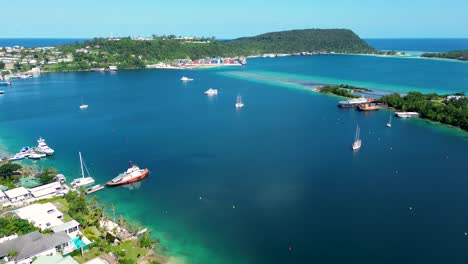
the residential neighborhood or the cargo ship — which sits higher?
the cargo ship

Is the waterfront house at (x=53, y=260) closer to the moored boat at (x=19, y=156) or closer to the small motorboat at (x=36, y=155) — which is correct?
the small motorboat at (x=36, y=155)

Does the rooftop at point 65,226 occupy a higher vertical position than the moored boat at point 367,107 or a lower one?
lower

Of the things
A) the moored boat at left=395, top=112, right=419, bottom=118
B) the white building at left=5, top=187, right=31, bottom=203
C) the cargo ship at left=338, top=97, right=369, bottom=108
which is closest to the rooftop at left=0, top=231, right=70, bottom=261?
the white building at left=5, top=187, right=31, bottom=203

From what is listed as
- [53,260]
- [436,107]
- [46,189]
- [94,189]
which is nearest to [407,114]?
[436,107]

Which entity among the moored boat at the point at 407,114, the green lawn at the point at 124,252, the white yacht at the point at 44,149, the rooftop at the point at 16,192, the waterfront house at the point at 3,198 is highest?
the moored boat at the point at 407,114

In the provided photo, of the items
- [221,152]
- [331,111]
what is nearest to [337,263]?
[221,152]

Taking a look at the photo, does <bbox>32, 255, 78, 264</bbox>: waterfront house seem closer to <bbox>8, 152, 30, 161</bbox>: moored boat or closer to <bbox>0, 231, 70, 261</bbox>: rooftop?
<bbox>0, 231, 70, 261</bbox>: rooftop

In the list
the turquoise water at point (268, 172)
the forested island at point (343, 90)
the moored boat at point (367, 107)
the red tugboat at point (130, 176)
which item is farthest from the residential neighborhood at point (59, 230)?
the forested island at point (343, 90)

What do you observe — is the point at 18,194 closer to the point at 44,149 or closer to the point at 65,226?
the point at 65,226
